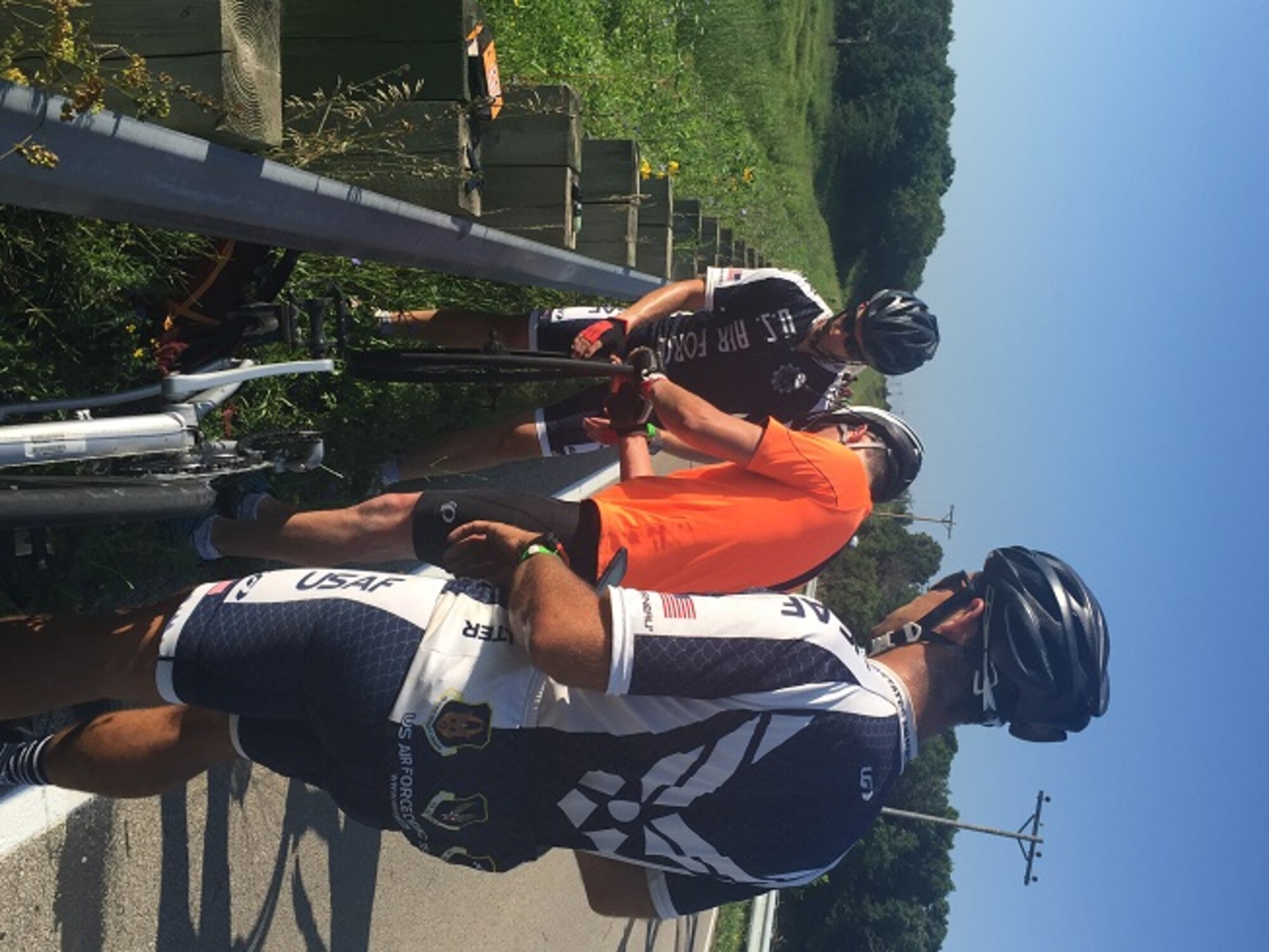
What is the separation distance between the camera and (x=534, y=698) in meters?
2.88

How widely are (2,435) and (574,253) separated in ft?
7.99

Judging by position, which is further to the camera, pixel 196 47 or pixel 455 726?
pixel 455 726

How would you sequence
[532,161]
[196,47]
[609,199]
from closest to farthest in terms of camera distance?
[196,47]
[532,161]
[609,199]

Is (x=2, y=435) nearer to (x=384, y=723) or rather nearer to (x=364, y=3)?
(x=384, y=723)

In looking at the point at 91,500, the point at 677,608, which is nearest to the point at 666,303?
the point at 677,608

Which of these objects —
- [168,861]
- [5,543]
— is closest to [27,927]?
[168,861]

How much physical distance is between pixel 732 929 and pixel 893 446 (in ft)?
41.8

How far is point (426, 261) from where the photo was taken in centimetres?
342

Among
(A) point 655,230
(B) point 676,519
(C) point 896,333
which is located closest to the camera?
(B) point 676,519

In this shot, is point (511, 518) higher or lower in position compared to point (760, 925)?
higher

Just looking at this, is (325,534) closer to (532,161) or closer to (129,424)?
(129,424)

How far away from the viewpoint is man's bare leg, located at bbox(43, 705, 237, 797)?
3.29 m

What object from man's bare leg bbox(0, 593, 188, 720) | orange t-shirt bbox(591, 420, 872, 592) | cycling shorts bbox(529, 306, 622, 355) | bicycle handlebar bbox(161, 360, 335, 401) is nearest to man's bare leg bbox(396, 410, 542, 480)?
cycling shorts bbox(529, 306, 622, 355)

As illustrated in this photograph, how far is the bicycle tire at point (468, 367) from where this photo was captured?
14.1 feet
